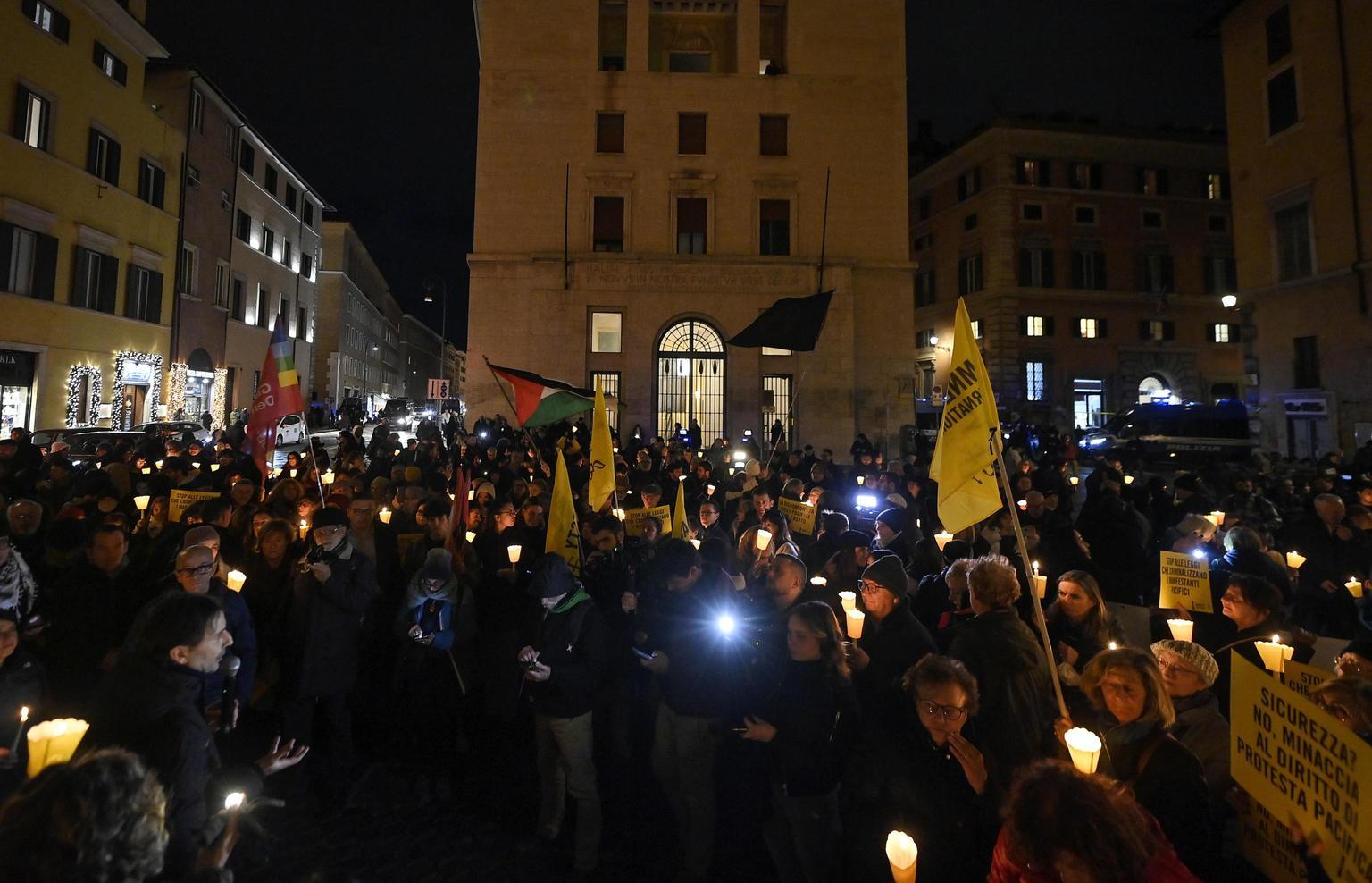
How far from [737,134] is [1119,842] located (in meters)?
26.2

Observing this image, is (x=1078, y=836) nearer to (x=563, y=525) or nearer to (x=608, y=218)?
(x=563, y=525)

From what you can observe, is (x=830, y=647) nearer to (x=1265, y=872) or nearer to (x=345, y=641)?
(x=1265, y=872)

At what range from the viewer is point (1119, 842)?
181cm

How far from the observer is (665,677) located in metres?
3.95

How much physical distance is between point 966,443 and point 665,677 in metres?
2.24

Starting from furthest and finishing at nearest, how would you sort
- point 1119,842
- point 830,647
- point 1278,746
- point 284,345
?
point 284,345
point 830,647
point 1278,746
point 1119,842

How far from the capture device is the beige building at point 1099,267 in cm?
3884

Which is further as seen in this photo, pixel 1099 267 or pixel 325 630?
pixel 1099 267

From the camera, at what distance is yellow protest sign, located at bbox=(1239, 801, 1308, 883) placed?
7.48ft

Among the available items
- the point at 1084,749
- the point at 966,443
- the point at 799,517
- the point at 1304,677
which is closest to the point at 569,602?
the point at 966,443

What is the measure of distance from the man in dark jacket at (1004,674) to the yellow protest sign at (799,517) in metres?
4.30

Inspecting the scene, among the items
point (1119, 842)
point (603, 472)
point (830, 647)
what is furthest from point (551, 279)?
point (1119, 842)

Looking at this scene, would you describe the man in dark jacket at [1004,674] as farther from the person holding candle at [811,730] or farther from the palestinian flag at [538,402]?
the palestinian flag at [538,402]

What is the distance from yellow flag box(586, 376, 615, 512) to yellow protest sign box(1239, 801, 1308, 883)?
6.21 m
